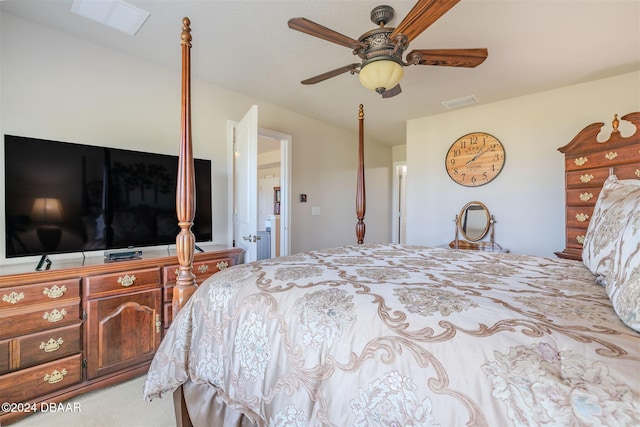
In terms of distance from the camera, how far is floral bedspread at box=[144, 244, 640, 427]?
20.6 inches

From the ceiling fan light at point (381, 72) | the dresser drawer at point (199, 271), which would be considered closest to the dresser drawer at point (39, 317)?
the dresser drawer at point (199, 271)

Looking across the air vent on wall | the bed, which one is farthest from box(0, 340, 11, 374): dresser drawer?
the air vent on wall

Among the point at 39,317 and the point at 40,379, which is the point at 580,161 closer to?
the point at 39,317

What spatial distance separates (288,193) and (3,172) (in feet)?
8.01

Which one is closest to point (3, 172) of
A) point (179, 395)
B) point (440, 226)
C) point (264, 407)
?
point (179, 395)

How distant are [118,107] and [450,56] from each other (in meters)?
2.56

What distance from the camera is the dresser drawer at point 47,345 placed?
1.55m

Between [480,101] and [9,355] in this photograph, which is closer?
[9,355]

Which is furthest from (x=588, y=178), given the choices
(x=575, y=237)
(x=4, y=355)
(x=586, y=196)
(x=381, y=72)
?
(x=4, y=355)

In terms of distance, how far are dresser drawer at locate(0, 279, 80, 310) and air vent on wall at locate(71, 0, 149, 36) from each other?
1.74 metres

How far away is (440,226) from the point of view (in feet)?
12.4

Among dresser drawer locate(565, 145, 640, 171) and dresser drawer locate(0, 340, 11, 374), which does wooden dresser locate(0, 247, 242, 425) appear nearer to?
dresser drawer locate(0, 340, 11, 374)

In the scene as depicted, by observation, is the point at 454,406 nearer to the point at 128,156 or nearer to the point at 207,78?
the point at 128,156

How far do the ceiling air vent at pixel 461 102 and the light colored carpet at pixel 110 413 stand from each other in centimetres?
389
